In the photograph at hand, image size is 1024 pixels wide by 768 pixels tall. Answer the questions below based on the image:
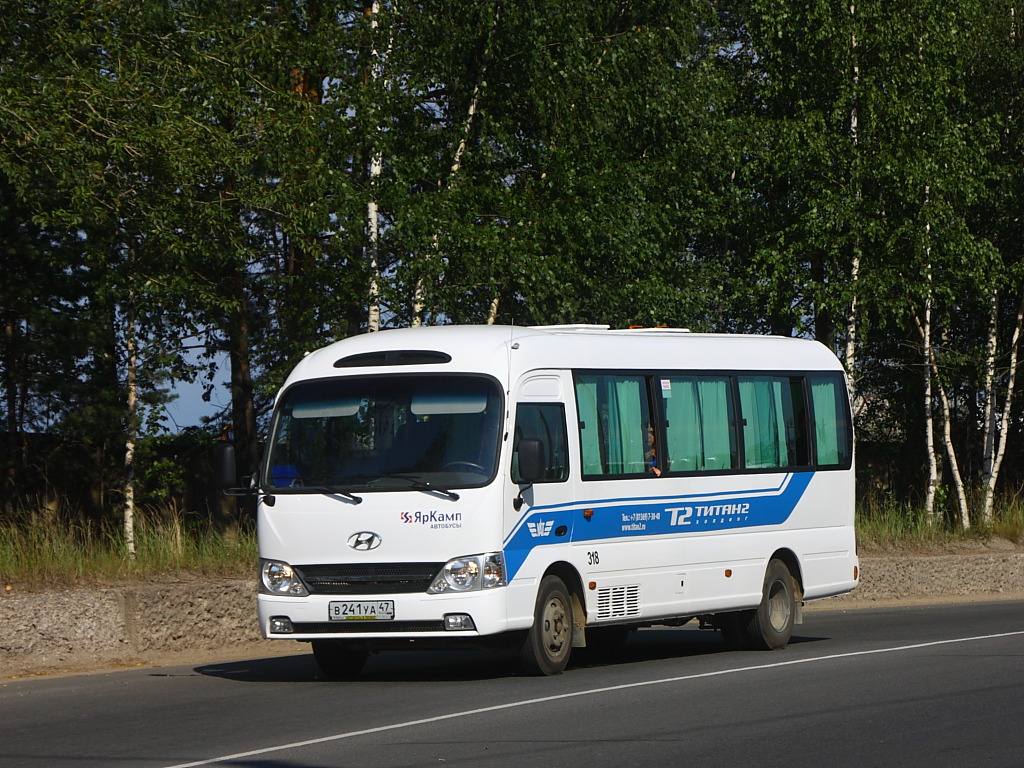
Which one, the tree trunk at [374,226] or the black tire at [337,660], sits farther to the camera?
the tree trunk at [374,226]

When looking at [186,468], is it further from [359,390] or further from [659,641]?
[359,390]

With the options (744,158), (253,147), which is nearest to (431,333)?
(253,147)

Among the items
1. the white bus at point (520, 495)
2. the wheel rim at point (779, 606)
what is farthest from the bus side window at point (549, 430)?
the wheel rim at point (779, 606)

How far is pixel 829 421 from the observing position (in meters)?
17.4

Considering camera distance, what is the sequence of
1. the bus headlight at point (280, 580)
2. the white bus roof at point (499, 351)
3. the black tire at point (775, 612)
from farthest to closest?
the black tire at point (775, 612)
the white bus roof at point (499, 351)
the bus headlight at point (280, 580)

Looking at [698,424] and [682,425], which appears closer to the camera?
[682,425]

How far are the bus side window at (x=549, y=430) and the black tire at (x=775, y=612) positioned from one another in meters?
3.30

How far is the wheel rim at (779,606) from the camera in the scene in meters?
16.0

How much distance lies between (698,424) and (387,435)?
3.66m

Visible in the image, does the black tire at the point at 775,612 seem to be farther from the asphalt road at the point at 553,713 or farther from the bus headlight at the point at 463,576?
the bus headlight at the point at 463,576

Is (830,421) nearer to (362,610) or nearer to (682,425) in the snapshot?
(682,425)

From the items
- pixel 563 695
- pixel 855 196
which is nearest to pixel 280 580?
pixel 563 695

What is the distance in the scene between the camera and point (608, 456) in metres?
14.2

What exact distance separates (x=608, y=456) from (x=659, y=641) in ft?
14.8
